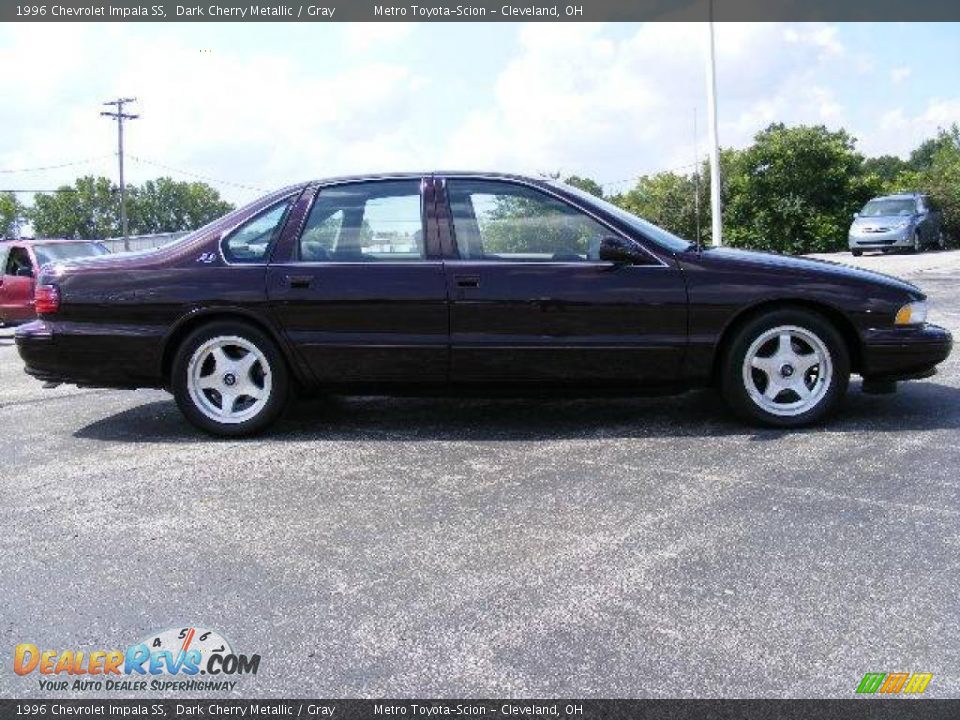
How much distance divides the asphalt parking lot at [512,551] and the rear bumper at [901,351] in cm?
32

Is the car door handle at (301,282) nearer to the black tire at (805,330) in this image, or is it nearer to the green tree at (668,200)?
the black tire at (805,330)

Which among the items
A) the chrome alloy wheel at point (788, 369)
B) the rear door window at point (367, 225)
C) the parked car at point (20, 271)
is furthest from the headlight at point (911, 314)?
the parked car at point (20, 271)

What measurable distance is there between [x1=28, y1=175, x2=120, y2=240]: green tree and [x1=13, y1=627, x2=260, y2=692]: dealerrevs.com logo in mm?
117627

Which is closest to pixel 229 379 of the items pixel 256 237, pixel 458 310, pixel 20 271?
pixel 256 237

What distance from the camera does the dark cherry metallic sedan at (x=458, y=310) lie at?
530 centimetres

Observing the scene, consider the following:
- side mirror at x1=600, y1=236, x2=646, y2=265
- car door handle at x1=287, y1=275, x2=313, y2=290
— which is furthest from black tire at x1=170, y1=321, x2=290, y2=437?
side mirror at x1=600, y1=236, x2=646, y2=265

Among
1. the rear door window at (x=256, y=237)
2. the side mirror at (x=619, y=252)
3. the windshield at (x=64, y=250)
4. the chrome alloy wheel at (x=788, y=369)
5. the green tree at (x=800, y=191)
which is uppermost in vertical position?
the green tree at (x=800, y=191)

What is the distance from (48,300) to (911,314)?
16.2ft

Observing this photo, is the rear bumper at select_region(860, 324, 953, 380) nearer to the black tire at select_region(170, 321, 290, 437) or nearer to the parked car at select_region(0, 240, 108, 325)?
the black tire at select_region(170, 321, 290, 437)

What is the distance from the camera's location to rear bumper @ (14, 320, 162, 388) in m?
5.57

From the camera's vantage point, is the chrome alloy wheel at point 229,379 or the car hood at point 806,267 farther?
the chrome alloy wheel at point 229,379

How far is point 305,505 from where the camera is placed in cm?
419

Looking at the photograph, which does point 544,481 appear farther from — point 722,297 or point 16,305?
point 16,305

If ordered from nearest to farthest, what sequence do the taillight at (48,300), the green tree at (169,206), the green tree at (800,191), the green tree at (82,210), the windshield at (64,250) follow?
the taillight at (48,300)
the windshield at (64,250)
the green tree at (800,191)
the green tree at (82,210)
the green tree at (169,206)
